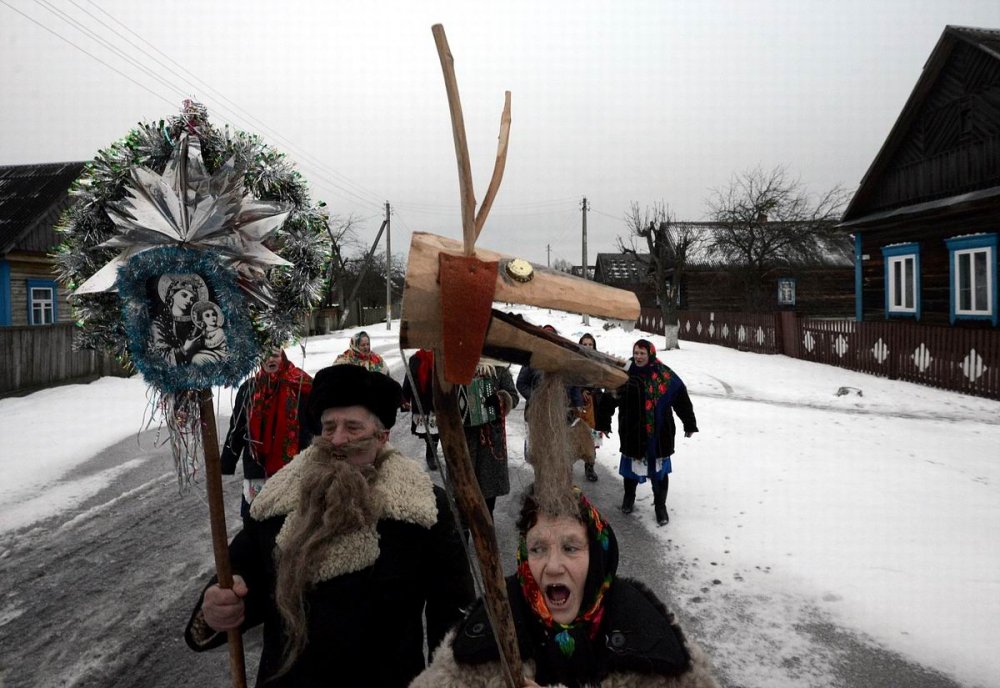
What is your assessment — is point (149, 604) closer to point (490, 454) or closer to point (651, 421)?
point (490, 454)

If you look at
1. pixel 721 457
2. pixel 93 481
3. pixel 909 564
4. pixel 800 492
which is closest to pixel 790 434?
pixel 721 457

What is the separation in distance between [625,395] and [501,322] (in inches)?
185

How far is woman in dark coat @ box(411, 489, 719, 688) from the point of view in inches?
58.7

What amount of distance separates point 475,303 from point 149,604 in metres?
4.13

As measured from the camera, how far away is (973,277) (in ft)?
42.9

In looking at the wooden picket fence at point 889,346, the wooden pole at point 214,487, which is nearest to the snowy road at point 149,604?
the wooden pole at point 214,487

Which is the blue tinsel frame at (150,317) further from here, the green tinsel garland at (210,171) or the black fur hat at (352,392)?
the black fur hat at (352,392)

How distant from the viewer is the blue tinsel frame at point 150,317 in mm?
1506

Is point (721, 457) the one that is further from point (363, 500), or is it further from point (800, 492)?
point (363, 500)

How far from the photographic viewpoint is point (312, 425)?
7.97 ft

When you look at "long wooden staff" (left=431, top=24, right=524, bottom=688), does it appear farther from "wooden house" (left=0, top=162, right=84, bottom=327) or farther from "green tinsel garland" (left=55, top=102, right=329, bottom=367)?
"wooden house" (left=0, top=162, right=84, bottom=327)

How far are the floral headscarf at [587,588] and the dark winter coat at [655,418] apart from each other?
152 inches

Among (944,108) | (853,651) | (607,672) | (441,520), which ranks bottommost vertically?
(853,651)

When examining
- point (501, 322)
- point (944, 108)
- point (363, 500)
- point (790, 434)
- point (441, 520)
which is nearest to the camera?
point (501, 322)
